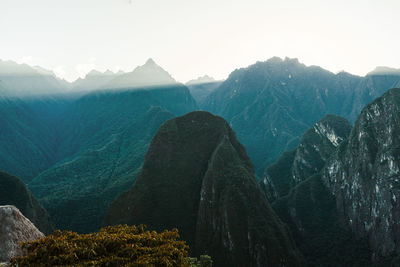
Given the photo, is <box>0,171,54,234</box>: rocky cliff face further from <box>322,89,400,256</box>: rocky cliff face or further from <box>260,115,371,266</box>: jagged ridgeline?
<box>322,89,400,256</box>: rocky cliff face

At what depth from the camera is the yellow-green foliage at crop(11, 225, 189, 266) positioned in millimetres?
18391

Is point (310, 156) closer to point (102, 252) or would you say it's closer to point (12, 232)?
point (102, 252)

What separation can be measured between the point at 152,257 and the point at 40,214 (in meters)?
81.2

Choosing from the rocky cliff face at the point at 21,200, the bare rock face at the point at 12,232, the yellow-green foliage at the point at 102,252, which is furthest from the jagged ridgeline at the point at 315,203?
the rocky cliff face at the point at 21,200

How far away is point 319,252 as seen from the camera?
83.8 metres

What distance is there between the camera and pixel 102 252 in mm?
20422

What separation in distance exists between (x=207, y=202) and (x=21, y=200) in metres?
57.8

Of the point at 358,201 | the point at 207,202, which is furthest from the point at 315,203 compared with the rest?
the point at 207,202

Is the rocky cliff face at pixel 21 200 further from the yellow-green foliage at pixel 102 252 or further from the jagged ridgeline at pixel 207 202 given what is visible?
the yellow-green foliage at pixel 102 252

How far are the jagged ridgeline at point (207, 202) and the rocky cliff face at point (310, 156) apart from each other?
5242 cm

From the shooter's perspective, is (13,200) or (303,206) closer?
(13,200)

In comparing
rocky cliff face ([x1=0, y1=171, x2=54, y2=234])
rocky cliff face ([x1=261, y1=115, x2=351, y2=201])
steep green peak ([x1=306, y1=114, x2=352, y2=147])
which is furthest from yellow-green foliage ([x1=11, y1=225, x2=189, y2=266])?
steep green peak ([x1=306, y1=114, x2=352, y2=147])

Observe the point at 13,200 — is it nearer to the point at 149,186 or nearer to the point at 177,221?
the point at 149,186

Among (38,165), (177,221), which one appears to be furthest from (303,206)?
(38,165)
